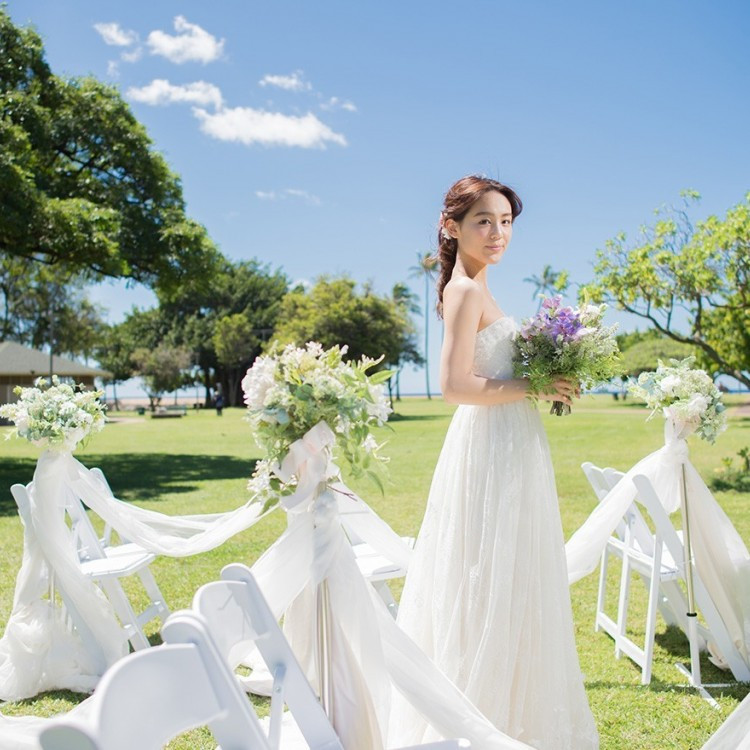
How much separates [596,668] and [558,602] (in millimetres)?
1948

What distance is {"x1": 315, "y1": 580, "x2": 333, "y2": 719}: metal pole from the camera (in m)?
2.64

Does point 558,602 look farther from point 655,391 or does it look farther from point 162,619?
point 162,619

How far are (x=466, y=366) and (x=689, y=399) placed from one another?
6.85 ft

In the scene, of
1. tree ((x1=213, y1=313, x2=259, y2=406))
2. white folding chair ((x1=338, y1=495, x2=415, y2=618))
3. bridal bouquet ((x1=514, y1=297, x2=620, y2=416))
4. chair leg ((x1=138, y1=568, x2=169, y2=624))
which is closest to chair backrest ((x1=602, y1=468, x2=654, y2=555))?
white folding chair ((x1=338, y1=495, x2=415, y2=618))

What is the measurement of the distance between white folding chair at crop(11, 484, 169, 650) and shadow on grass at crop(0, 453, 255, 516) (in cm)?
717

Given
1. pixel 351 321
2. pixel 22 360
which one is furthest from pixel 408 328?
pixel 22 360

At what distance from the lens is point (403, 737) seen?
342 centimetres

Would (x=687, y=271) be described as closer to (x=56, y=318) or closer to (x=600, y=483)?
(x=600, y=483)

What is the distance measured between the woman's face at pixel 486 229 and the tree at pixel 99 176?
14.5 m

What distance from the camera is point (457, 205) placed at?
3.74m

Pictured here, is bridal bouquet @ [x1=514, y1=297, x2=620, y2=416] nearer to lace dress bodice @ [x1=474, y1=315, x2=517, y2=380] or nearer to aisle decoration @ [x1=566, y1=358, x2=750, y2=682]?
lace dress bodice @ [x1=474, y1=315, x2=517, y2=380]

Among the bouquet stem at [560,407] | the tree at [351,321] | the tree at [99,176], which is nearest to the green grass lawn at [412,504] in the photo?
the bouquet stem at [560,407]

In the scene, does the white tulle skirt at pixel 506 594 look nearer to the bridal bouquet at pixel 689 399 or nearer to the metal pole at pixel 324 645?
the metal pole at pixel 324 645

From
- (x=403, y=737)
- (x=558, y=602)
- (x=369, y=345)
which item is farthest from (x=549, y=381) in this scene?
(x=369, y=345)
